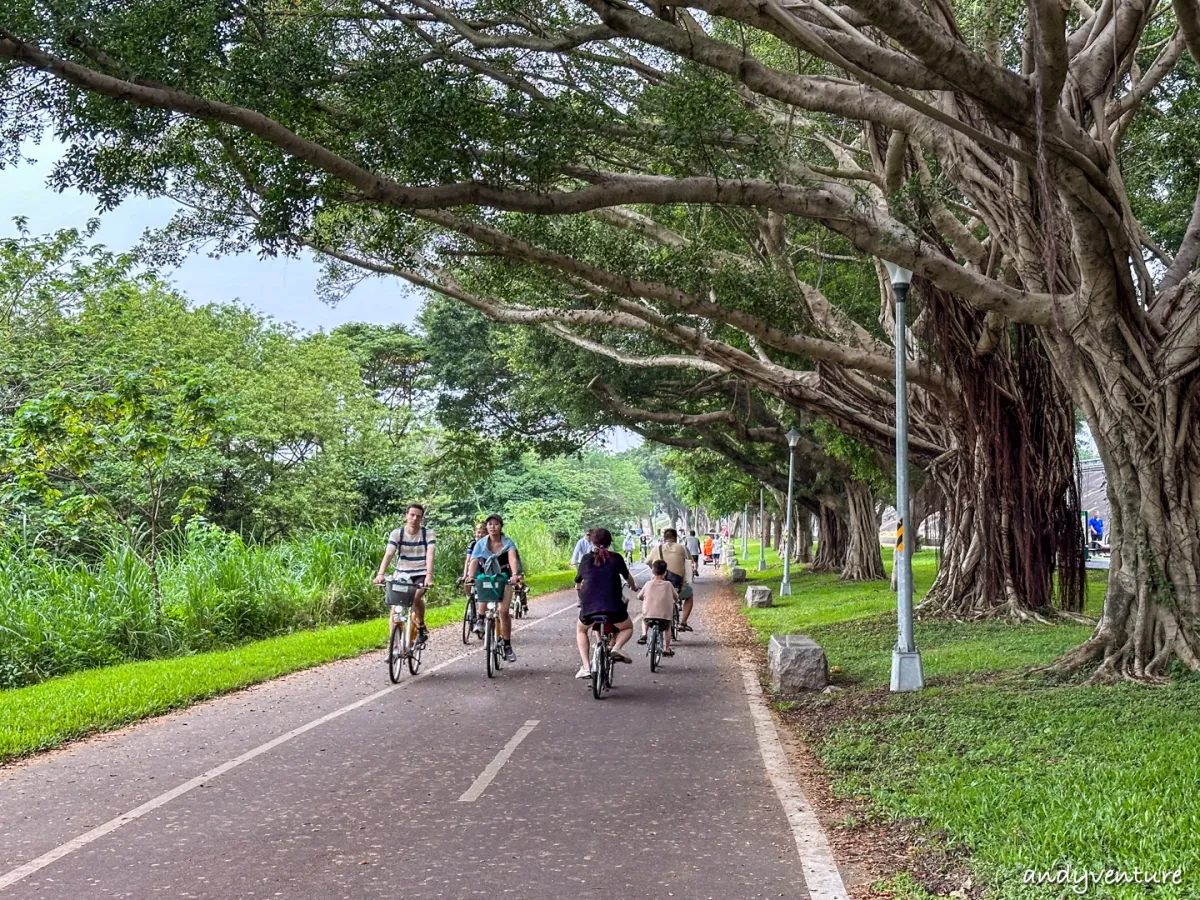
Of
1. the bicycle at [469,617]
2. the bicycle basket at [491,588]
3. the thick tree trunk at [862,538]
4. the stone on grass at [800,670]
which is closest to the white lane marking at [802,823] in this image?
the stone on grass at [800,670]

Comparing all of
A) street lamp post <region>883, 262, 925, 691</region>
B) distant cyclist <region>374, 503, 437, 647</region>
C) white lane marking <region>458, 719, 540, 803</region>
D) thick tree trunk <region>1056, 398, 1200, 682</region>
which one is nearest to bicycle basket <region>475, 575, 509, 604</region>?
distant cyclist <region>374, 503, 437, 647</region>

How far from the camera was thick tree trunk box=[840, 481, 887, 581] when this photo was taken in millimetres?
34312

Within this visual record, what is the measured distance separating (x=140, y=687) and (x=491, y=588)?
394 centimetres

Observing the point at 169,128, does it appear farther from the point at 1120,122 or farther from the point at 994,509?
the point at 994,509

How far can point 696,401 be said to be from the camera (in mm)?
34531

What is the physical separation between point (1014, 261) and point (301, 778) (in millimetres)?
9460

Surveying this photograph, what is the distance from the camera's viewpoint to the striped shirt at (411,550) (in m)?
12.8

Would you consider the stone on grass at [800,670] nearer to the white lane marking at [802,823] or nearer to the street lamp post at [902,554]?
the street lamp post at [902,554]

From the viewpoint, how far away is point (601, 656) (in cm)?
1177

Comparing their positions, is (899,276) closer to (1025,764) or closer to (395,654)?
(1025,764)

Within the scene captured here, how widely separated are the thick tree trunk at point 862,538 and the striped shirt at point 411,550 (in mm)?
23095

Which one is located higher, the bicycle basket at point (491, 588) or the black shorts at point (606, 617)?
the bicycle basket at point (491, 588)

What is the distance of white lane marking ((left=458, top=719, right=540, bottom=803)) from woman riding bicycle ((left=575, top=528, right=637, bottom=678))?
1721 millimetres

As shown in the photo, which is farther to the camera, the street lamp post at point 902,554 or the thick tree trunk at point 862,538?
the thick tree trunk at point 862,538
